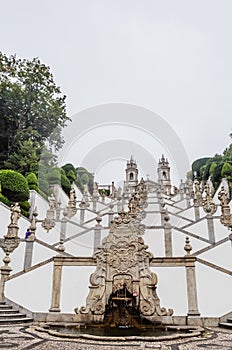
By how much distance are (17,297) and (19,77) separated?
19.9 metres

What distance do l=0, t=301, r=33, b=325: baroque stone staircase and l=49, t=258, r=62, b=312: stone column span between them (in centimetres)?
67

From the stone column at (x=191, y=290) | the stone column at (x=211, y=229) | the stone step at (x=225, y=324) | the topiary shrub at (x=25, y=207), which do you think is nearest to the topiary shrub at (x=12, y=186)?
the topiary shrub at (x=25, y=207)

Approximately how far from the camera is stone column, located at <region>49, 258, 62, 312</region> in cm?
764

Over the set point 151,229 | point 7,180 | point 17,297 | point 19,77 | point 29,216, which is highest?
point 19,77

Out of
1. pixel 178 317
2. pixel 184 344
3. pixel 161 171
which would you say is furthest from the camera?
pixel 161 171

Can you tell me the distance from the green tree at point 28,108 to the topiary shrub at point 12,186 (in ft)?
19.6

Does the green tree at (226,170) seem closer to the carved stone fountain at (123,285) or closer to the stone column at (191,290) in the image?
the stone column at (191,290)

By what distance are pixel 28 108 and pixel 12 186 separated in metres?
11.0

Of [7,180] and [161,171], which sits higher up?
[161,171]

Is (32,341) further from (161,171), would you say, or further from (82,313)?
(161,171)

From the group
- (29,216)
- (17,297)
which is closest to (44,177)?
(29,216)

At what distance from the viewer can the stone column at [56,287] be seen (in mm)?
7637

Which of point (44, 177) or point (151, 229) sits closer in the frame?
point (151, 229)

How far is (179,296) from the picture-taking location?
7.55 meters
